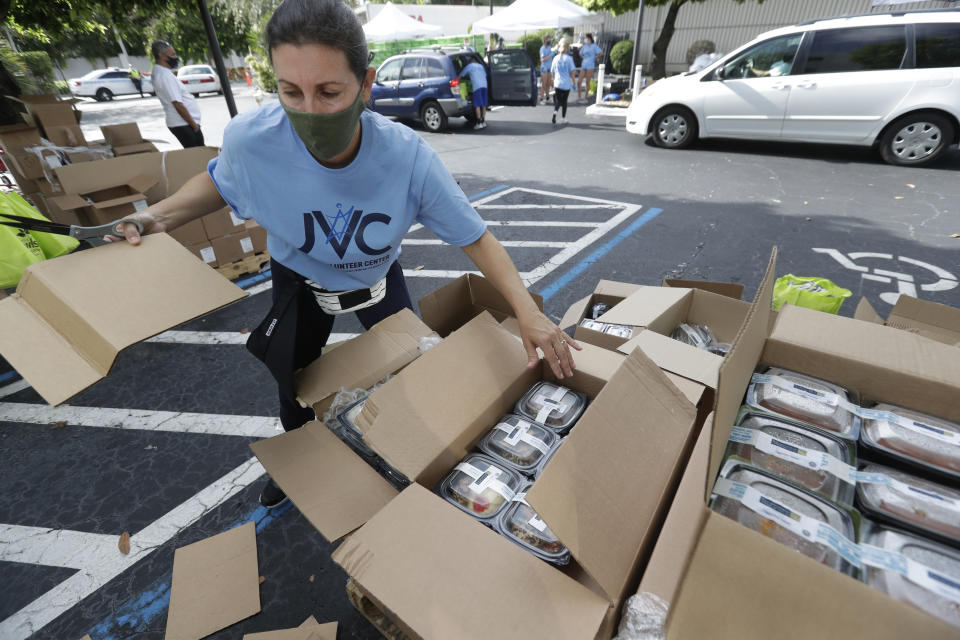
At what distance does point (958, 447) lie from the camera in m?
1.16

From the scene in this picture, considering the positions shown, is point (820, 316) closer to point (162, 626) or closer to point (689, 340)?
point (689, 340)

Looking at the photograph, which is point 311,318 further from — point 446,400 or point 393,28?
point 393,28

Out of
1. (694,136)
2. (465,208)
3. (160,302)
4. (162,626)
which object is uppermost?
(465,208)

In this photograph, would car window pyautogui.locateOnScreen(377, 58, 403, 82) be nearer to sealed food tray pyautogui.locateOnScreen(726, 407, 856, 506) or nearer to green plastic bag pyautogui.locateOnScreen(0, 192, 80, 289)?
green plastic bag pyautogui.locateOnScreen(0, 192, 80, 289)

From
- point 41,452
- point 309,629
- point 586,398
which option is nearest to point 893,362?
point 586,398

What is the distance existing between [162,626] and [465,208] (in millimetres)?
1964

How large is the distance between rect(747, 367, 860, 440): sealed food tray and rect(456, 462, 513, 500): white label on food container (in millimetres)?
808

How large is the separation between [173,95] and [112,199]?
2625mm

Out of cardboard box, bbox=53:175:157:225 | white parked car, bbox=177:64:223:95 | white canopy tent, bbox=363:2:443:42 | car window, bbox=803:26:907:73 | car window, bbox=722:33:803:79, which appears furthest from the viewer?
white parked car, bbox=177:64:223:95

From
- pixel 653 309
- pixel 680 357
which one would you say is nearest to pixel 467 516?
pixel 680 357

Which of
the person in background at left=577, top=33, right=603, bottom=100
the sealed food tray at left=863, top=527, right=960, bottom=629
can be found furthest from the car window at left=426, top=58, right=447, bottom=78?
the sealed food tray at left=863, top=527, right=960, bottom=629

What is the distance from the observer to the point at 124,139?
4766 mm

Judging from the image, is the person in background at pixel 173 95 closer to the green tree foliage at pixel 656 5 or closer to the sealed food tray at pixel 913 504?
the sealed food tray at pixel 913 504

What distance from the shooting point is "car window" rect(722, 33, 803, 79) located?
643 centimetres
